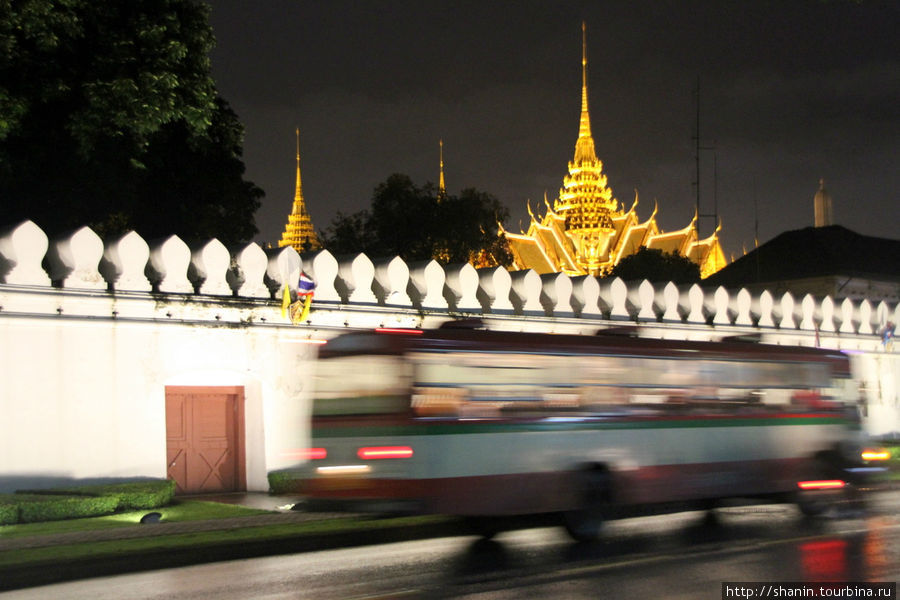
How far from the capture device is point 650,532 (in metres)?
14.6

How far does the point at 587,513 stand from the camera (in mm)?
13812

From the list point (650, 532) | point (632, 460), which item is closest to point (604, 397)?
point (632, 460)

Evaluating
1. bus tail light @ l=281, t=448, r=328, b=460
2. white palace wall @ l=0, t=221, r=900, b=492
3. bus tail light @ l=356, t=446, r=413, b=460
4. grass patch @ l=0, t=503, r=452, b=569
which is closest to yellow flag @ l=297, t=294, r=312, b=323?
white palace wall @ l=0, t=221, r=900, b=492

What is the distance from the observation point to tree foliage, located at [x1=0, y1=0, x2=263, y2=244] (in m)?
20.8

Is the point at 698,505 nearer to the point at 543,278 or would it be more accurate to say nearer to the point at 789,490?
the point at 789,490

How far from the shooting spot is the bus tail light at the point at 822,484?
54.3ft

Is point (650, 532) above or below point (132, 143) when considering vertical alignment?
below

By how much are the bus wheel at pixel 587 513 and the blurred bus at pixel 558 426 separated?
2cm

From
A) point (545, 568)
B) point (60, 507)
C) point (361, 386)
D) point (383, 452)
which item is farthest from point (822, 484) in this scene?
point (60, 507)

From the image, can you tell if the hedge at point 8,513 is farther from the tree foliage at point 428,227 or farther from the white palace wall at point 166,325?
the tree foliage at point 428,227

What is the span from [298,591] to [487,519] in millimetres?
4346

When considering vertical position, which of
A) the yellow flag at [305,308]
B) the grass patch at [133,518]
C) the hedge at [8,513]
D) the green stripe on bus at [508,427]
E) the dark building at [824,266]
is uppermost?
the dark building at [824,266]

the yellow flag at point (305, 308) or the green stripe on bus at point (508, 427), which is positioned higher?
the yellow flag at point (305, 308)

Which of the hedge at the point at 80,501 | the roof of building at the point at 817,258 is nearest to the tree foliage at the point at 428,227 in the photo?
the roof of building at the point at 817,258
